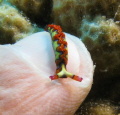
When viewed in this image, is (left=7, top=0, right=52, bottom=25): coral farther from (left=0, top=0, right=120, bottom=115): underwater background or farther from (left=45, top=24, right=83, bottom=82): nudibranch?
(left=45, top=24, right=83, bottom=82): nudibranch

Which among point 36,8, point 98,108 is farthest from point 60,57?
point 36,8

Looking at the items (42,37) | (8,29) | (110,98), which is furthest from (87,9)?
(110,98)

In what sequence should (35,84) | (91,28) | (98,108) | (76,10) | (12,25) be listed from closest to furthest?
1. (35,84)
2. (98,108)
3. (91,28)
4. (76,10)
5. (12,25)

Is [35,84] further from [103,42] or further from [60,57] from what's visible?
[103,42]

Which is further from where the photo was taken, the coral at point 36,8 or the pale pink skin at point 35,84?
the coral at point 36,8

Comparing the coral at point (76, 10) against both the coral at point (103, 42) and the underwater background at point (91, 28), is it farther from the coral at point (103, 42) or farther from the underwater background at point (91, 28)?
the coral at point (103, 42)

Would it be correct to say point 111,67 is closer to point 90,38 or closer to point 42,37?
point 90,38

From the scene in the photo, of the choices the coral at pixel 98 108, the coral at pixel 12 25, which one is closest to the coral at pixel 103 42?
the coral at pixel 98 108
